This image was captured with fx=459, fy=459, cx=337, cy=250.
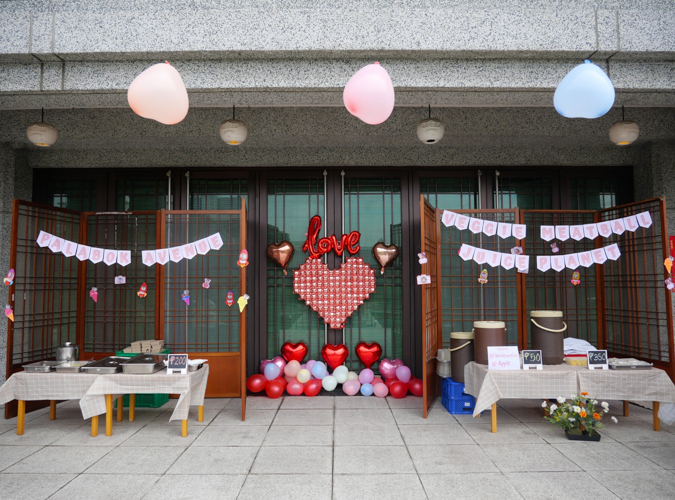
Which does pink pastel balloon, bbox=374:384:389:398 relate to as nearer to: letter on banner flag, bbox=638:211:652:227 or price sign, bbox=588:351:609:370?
price sign, bbox=588:351:609:370

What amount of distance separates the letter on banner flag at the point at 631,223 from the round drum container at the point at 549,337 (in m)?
1.64

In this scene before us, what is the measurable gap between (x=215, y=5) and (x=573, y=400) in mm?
5521

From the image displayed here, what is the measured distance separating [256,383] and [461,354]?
2.90 metres

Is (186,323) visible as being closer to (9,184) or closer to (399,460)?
(9,184)

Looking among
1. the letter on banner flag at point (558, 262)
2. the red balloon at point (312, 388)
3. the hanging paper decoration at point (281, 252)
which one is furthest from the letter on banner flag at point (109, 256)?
the letter on banner flag at point (558, 262)

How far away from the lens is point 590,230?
6.11 metres

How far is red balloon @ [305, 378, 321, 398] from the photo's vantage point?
6582 millimetres

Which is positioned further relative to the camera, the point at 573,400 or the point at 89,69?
the point at 573,400

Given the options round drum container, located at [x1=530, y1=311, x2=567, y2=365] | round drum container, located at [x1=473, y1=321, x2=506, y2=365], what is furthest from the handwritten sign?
round drum container, located at [x1=530, y1=311, x2=567, y2=365]

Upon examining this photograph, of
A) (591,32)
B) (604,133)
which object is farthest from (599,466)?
(604,133)

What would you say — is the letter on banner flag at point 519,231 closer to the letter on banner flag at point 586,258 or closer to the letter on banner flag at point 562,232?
the letter on banner flag at point 562,232

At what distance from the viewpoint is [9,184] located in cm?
659

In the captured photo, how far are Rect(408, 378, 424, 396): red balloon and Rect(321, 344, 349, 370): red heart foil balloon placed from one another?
1.02 m

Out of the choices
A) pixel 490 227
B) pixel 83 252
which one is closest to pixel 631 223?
pixel 490 227
